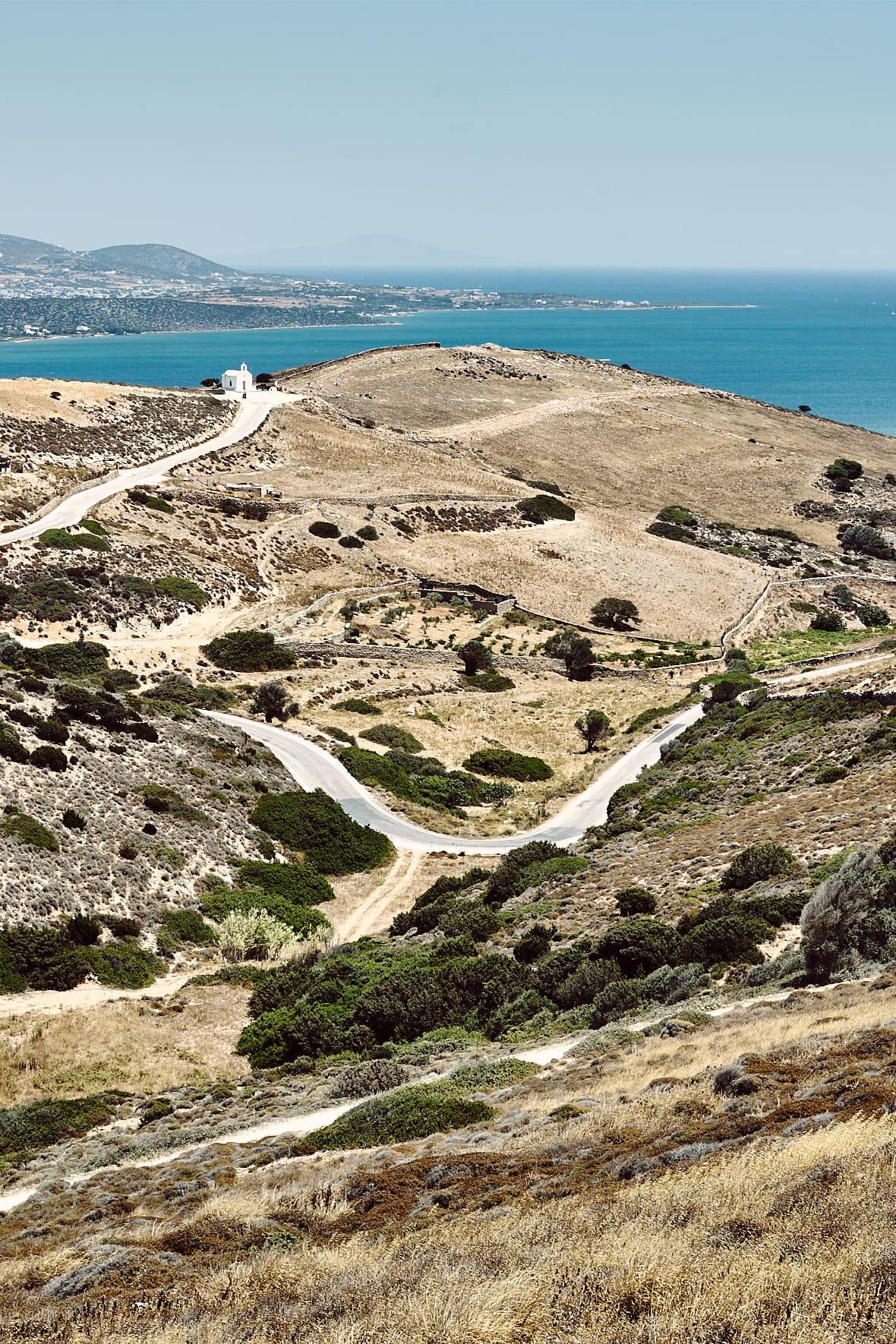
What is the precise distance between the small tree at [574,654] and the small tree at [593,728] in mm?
9826

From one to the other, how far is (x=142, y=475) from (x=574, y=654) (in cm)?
3671

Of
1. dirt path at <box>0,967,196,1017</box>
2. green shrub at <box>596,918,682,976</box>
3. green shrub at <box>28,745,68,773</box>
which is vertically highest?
green shrub at <box>28,745,68,773</box>

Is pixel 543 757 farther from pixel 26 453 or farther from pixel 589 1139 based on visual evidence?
pixel 26 453

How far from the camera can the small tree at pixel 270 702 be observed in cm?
4534

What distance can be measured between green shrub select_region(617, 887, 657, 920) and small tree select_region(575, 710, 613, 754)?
853 inches

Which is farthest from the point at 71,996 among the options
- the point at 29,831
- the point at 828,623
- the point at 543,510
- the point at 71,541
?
the point at 543,510

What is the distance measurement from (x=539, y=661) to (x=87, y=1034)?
40.0m

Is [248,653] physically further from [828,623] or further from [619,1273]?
[619,1273]

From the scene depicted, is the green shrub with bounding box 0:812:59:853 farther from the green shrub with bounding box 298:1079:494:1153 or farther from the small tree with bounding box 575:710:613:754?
the small tree with bounding box 575:710:613:754

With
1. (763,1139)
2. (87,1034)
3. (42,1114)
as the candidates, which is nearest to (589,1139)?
(763,1139)

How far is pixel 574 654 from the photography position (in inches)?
2258

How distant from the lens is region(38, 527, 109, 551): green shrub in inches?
2322

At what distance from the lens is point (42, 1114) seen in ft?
55.8

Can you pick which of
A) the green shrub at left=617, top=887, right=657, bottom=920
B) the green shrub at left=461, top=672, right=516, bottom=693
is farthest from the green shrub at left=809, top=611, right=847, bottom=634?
the green shrub at left=617, top=887, right=657, bottom=920
